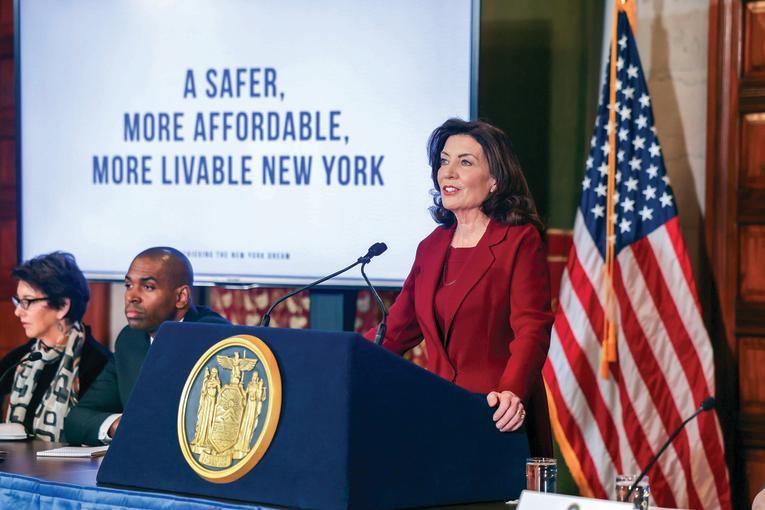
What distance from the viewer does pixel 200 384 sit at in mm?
1884

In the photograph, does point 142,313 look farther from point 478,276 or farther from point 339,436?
point 339,436

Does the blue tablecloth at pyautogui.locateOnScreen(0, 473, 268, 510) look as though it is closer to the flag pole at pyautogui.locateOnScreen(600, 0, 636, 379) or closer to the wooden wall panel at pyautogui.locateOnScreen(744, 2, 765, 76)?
the flag pole at pyautogui.locateOnScreen(600, 0, 636, 379)

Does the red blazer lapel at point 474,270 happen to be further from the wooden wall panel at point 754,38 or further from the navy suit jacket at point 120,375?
the wooden wall panel at point 754,38

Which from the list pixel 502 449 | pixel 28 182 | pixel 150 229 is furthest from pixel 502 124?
pixel 502 449

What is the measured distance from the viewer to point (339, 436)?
5.62 ft

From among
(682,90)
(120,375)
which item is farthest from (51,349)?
(682,90)

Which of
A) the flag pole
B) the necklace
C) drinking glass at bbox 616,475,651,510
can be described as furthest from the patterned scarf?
drinking glass at bbox 616,475,651,510

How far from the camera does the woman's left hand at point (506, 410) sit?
1.96 m

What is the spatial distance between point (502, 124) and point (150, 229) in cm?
154

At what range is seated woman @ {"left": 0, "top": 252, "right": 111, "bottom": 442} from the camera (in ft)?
12.2

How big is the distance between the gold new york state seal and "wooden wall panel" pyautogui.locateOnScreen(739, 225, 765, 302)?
2.79 metres

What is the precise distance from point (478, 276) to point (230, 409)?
882 millimetres

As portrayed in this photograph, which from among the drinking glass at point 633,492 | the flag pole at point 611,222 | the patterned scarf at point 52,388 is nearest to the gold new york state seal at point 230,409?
the drinking glass at point 633,492

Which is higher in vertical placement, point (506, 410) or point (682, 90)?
point (682, 90)
